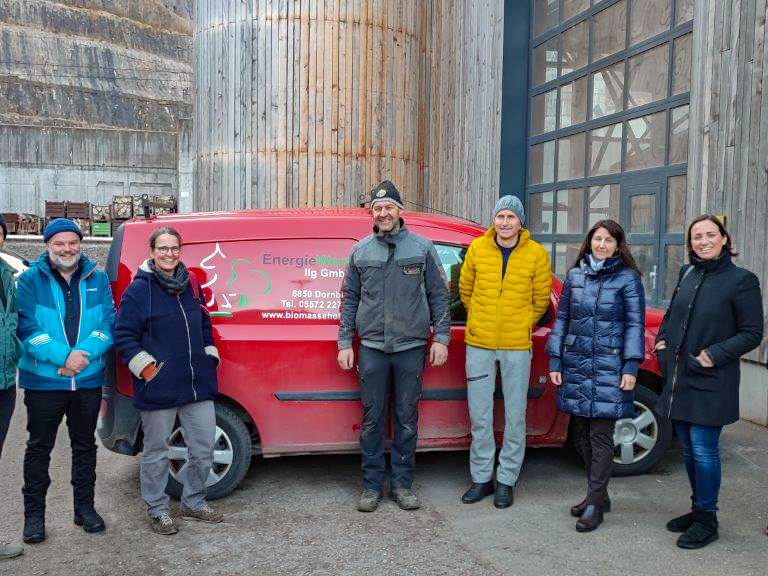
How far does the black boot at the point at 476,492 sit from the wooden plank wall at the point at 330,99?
6.33 metres

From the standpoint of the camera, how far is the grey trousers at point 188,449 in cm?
396

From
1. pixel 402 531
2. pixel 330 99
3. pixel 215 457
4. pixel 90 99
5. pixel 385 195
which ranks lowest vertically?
pixel 402 531

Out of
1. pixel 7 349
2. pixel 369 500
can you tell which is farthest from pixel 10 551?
pixel 369 500

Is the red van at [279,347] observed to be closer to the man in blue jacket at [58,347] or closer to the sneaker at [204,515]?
the sneaker at [204,515]

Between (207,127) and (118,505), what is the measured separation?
27.0ft

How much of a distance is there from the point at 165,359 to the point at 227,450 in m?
0.87

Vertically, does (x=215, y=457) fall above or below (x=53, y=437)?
below

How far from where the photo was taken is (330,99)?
10906 mm

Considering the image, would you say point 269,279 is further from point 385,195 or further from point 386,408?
point 386,408

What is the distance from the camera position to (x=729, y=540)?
3.85 m

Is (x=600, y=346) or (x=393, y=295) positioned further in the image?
(x=393, y=295)

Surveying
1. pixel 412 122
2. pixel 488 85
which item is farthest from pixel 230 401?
pixel 412 122

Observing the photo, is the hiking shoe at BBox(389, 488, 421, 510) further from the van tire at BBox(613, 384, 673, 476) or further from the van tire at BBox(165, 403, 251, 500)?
the van tire at BBox(613, 384, 673, 476)

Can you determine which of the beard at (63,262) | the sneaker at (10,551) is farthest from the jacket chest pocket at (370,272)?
the sneaker at (10,551)
